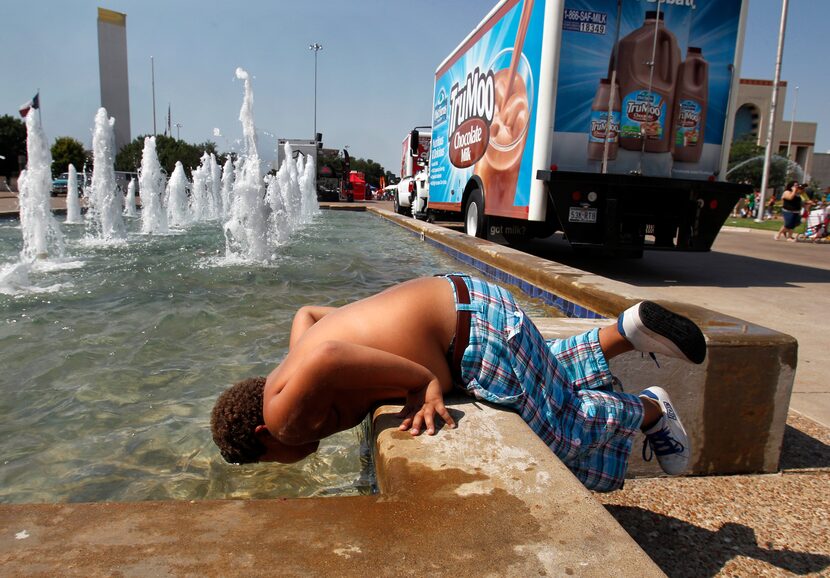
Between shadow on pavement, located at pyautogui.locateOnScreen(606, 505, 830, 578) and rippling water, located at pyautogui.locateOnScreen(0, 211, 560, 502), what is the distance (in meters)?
1.22

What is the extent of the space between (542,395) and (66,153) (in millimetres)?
72760

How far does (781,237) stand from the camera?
55.5 ft

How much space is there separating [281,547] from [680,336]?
1.48m

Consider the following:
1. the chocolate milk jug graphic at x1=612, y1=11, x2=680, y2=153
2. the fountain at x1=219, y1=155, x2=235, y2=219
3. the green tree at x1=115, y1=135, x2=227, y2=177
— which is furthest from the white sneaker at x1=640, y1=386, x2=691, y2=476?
the green tree at x1=115, y1=135, x2=227, y2=177

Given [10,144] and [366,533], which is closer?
[366,533]

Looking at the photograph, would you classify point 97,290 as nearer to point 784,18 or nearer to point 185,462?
point 185,462

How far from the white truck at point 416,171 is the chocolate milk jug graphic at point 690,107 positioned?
9203mm

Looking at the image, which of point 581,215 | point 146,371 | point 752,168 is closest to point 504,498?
point 146,371

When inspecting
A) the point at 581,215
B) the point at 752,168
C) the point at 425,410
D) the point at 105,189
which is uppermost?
the point at 752,168

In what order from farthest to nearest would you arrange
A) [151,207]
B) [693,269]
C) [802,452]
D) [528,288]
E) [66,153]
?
[66,153] → [151,207] → [693,269] → [528,288] → [802,452]

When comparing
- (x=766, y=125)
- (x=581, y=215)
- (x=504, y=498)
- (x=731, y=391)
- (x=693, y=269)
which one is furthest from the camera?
(x=766, y=125)

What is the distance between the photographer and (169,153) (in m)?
60.8

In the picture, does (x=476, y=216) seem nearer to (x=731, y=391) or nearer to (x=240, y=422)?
(x=731, y=391)

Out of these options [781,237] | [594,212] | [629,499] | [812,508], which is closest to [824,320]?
[594,212]
